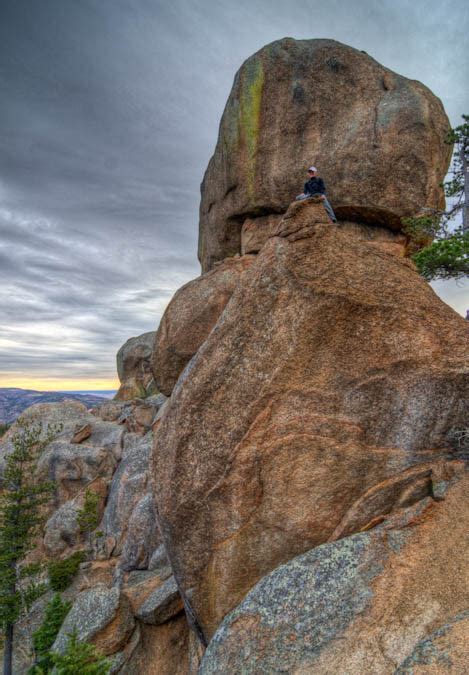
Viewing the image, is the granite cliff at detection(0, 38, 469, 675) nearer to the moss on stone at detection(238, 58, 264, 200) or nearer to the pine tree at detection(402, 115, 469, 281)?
the pine tree at detection(402, 115, 469, 281)

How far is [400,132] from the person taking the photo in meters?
20.3

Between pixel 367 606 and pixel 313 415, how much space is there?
3.79 metres

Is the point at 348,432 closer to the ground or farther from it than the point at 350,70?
closer to the ground

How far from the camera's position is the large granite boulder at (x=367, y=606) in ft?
19.5

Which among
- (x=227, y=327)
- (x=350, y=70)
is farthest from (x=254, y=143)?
(x=227, y=327)

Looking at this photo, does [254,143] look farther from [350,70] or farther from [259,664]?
[259,664]

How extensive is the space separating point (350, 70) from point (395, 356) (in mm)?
20950

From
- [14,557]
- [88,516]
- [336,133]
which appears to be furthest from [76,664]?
[336,133]

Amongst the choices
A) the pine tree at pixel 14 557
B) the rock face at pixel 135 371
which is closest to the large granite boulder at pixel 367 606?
the pine tree at pixel 14 557

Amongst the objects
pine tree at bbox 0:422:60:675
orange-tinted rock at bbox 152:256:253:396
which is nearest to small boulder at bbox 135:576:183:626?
orange-tinted rock at bbox 152:256:253:396

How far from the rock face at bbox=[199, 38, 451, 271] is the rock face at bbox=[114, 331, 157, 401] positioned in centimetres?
3072

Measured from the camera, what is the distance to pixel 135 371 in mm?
49500

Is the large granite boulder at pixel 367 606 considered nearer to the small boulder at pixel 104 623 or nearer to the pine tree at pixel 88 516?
the small boulder at pixel 104 623

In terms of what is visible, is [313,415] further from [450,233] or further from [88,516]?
[88,516]
